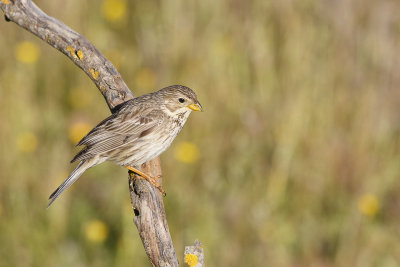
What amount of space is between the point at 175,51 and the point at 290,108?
5.25 feet

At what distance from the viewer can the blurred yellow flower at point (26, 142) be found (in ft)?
21.8

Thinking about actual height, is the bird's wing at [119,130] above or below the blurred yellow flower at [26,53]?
below

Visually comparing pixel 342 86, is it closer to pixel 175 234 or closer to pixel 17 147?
pixel 175 234

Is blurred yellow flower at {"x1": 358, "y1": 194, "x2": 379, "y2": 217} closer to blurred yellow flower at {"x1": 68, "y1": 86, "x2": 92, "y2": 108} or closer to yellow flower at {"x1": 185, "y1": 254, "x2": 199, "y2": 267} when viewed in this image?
blurred yellow flower at {"x1": 68, "y1": 86, "x2": 92, "y2": 108}

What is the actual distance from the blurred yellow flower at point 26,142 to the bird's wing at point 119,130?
192 cm

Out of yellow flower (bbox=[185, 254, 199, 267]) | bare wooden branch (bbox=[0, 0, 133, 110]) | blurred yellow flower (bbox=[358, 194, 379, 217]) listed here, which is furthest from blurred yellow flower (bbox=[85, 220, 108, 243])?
yellow flower (bbox=[185, 254, 199, 267])

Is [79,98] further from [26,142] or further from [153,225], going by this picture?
[153,225]

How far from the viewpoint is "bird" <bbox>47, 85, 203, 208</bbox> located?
4793 millimetres

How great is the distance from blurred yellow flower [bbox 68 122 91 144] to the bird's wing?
1.85m

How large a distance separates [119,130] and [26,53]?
2.96 metres

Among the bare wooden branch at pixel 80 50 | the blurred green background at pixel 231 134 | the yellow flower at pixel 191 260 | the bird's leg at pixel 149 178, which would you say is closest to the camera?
the yellow flower at pixel 191 260

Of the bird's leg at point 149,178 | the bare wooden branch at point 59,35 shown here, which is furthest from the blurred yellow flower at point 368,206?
the bare wooden branch at point 59,35

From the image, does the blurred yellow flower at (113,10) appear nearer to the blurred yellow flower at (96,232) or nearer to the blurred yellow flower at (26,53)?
the blurred yellow flower at (26,53)

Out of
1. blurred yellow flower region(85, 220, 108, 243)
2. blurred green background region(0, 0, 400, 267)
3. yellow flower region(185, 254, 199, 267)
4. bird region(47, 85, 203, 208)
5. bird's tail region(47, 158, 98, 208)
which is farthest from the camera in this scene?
blurred green background region(0, 0, 400, 267)
